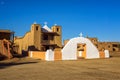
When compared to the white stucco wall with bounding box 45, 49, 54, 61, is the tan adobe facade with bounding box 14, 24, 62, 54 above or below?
above

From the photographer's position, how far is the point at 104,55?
31328 millimetres

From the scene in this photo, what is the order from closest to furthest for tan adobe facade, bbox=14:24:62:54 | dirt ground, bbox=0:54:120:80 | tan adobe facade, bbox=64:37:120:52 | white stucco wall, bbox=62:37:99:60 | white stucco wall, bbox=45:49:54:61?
1. dirt ground, bbox=0:54:120:80
2. white stucco wall, bbox=45:49:54:61
3. white stucco wall, bbox=62:37:99:60
4. tan adobe facade, bbox=14:24:62:54
5. tan adobe facade, bbox=64:37:120:52

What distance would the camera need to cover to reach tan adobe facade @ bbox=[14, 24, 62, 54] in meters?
43.6

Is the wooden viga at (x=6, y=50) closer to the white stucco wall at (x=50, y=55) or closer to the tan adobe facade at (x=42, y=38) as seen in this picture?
the white stucco wall at (x=50, y=55)

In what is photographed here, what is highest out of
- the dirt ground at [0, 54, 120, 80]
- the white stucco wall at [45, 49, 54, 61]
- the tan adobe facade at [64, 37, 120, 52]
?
the tan adobe facade at [64, 37, 120, 52]

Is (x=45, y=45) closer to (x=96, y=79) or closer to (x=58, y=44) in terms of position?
(x=58, y=44)

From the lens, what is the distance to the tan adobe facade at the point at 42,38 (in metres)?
43.6

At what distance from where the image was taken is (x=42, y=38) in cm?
4522

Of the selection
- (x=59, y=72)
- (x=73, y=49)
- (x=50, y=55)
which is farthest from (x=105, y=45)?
(x=59, y=72)

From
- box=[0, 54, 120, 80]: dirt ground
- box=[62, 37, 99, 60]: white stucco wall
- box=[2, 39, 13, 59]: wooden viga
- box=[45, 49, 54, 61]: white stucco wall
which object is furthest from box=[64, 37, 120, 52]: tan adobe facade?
box=[0, 54, 120, 80]: dirt ground

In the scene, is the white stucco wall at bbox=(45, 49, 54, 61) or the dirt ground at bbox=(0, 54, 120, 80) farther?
the white stucco wall at bbox=(45, 49, 54, 61)

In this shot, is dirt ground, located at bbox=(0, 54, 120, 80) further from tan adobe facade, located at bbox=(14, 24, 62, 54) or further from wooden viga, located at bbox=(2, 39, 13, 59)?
tan adobe facade, located at bbox=(14, 24, 62, 54)

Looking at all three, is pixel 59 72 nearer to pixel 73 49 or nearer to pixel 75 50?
pixel 73 49

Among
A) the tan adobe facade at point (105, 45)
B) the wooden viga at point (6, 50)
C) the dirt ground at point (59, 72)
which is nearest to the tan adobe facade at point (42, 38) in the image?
the tan adobe facade at point (105, 45)
